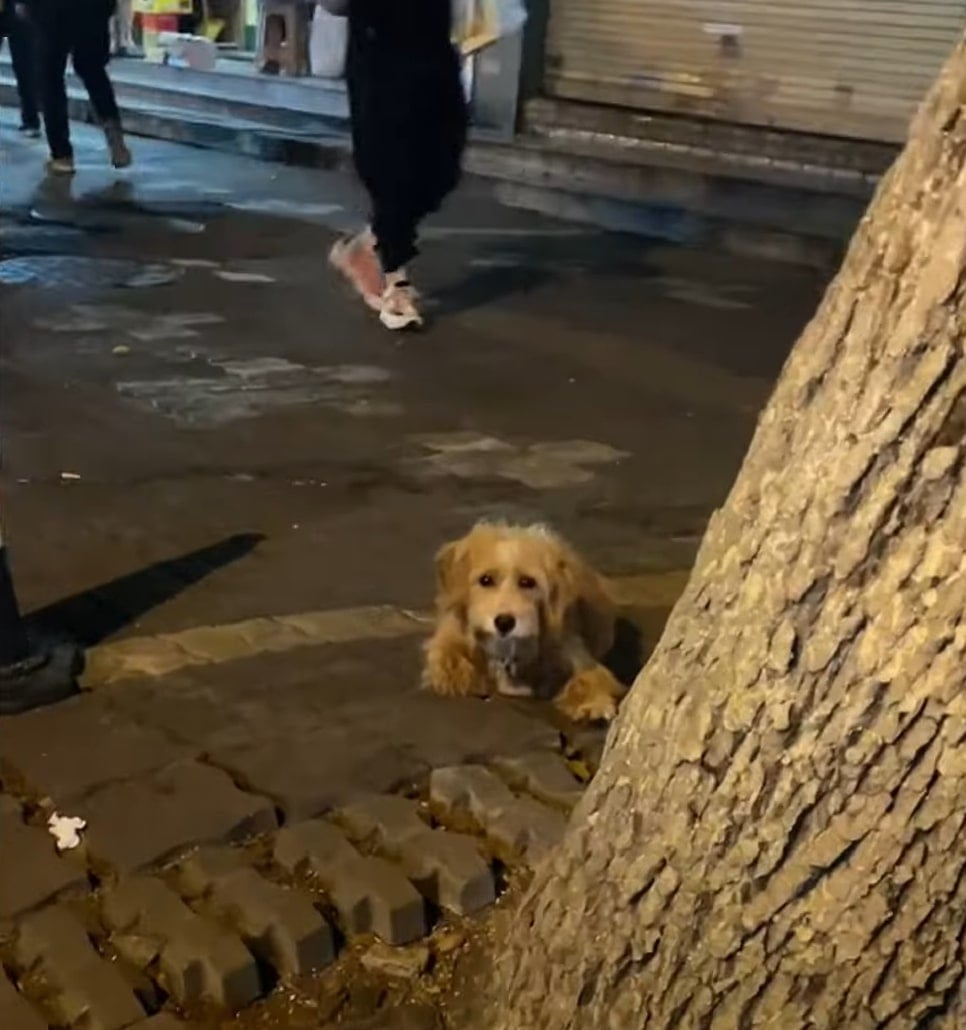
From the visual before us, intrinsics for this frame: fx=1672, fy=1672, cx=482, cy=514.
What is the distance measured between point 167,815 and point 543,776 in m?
0.63

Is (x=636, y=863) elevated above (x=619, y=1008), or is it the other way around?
(x=636, y=863)

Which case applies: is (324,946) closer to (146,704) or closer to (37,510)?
(146,704)

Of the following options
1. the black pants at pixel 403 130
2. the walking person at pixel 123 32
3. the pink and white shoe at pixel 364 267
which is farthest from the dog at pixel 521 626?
the walking person at pixel 123 32

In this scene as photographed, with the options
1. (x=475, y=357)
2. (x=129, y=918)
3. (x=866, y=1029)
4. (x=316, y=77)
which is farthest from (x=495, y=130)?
(x=866, y=1029)

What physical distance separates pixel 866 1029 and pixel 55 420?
11.8ft

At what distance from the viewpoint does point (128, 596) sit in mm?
3551

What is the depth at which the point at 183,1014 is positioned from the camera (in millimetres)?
2273

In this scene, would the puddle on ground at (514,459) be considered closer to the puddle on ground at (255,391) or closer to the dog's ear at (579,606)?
the puddle on ground at (255,391)

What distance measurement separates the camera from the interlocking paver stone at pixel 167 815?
2588mm

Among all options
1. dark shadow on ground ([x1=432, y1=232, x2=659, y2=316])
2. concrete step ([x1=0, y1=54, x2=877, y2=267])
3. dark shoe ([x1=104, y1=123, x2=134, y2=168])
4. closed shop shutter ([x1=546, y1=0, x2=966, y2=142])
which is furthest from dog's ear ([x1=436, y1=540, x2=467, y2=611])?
dark shoe ([x1=104, y1=123, x2=134, y2=168])

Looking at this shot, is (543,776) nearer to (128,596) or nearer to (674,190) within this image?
(128,596)

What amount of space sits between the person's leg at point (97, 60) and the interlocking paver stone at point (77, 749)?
7507mm

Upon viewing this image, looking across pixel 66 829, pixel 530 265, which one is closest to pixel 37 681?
pixel 66 829

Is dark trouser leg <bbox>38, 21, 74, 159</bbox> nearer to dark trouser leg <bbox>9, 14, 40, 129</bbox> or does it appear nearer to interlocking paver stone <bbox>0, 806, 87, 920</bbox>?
dark trouser leg <bbox>9, 14, 40, 129</bbox>
